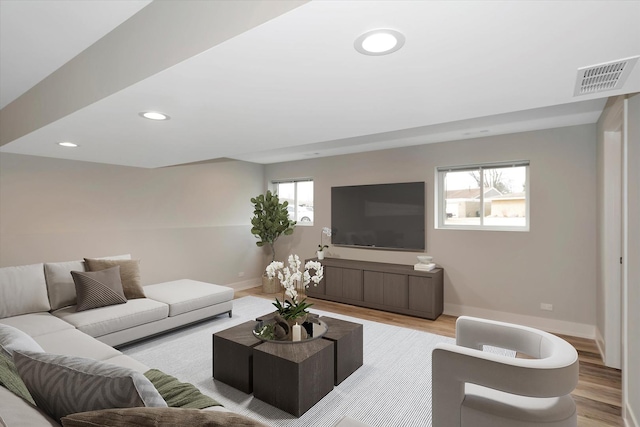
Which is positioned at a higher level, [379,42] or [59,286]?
[379,42]

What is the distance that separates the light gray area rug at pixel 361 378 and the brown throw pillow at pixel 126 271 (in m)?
0.57

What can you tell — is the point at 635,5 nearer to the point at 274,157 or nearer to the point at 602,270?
the point at 602,270

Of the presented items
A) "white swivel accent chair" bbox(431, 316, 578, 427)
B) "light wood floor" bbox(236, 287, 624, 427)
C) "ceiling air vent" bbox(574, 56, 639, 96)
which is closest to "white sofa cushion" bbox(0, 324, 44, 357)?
"white swivel accent chair" bbox(431, 316, 578, 427)

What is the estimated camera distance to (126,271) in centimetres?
363

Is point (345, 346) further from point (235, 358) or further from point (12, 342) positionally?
point (12, 342)

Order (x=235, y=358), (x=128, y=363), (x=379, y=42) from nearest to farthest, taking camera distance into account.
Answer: (x=379, y=42) < (x=128, y=363) < (x=235, y=358)

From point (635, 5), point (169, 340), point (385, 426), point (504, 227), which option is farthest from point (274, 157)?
point (635, 5)

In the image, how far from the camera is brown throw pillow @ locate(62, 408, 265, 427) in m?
0.81

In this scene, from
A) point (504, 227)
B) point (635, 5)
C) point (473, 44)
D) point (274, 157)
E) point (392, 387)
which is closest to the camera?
point (635, 5)

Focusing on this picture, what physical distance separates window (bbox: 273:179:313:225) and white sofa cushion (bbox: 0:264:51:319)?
3.92 metres

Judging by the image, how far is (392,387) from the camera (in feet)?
8.50

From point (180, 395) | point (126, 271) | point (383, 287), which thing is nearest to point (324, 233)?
point (383, 287)

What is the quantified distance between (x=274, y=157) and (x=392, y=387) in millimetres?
4299

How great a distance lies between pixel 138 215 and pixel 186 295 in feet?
5.42
